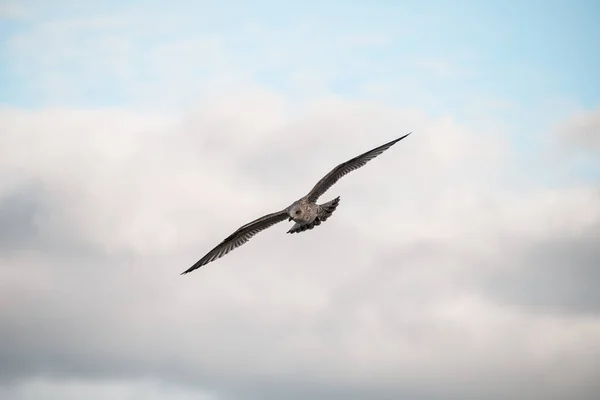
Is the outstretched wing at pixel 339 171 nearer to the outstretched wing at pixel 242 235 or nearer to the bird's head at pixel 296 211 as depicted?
the bird's head at pixel 296 211

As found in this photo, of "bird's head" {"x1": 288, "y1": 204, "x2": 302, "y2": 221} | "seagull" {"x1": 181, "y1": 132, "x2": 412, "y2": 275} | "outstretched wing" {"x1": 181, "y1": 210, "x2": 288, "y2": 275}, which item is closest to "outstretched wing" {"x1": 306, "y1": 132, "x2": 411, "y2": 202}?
"seagull" {"x1": 181, "y1": 132, "x2": 412, "y2": 275}

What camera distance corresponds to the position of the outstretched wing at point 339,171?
99.3ft

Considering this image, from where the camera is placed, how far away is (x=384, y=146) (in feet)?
98.9

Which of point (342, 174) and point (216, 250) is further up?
point (342, 174)

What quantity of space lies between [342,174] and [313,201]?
7.34ft

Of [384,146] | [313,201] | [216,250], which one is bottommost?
[216,250]

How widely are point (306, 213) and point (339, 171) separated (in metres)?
3.15

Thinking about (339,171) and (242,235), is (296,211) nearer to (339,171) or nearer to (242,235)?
(339,171)

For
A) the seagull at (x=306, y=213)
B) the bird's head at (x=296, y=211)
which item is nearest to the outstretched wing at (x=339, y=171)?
the seagull at (x=306, y=213)

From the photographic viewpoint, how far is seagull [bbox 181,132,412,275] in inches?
1169

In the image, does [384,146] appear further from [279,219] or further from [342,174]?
[279,219]

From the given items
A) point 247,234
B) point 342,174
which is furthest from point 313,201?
point 247,234

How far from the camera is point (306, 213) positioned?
29.7 meters

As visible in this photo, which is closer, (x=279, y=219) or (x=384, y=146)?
(x=384, y=146)
